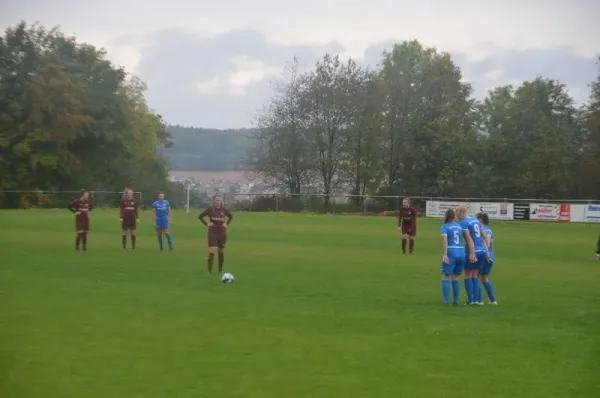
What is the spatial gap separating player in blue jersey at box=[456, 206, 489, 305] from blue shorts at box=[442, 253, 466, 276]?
13cm

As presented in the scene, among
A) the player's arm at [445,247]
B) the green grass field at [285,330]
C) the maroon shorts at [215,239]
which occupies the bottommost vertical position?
the green grass field at [285,330]

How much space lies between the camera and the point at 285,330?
461 inches

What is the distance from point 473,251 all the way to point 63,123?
51222mm

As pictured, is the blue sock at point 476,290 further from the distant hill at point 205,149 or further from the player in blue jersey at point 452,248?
the distant hill at point 205,149

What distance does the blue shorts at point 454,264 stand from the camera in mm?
14875

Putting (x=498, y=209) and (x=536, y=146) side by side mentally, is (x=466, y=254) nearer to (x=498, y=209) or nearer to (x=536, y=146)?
(x=498, y=209)

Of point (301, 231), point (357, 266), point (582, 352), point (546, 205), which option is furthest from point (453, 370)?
point (546, 205)

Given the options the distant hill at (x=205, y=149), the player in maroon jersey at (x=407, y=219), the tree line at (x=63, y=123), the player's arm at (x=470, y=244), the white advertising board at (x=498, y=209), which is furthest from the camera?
the distant hill at (x=205, y=149)

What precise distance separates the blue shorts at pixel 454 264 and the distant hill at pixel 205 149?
67.8m

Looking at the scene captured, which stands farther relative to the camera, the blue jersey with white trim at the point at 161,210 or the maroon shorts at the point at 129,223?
the blue jersey with white trim at the point at 161,210

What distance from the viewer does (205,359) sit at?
9586 mm

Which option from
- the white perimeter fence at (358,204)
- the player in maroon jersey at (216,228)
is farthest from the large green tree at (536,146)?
the player in maroon jersey at (216,228)

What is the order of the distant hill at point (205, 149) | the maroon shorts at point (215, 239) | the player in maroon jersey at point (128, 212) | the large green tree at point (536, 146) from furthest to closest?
the distant hill at point (205, 149)
the large green tree at point (536, 146)
the player in maroon jersey at point (128, 212)
the maroon shorts at point (215, 239)

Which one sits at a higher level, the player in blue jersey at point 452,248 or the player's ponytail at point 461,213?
the player's ponytail at point 461,213
